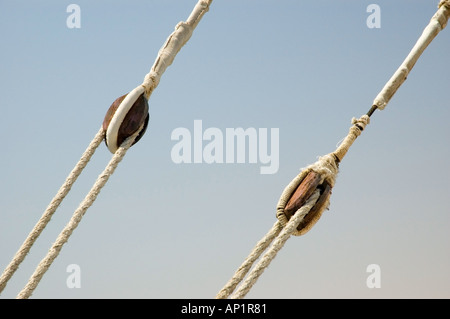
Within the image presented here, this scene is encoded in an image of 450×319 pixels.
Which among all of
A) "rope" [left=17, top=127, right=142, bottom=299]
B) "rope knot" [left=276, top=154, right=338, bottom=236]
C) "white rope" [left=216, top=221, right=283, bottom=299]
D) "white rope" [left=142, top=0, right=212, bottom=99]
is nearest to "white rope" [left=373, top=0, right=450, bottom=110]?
"rope knot" [left=276, top=154, right=338, bottom=236]

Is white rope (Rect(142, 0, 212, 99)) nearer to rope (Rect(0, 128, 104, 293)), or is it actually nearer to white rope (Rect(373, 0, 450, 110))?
rope (Rect(0, 128, 104, 293))

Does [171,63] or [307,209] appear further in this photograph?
[171,63]

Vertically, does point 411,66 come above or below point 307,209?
above

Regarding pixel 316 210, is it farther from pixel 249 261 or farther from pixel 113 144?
pixel 113 144

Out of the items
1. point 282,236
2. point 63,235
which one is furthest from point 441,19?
point 63,235

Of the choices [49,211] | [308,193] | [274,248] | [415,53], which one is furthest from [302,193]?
[49,211]

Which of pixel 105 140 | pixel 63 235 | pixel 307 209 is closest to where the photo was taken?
pixel 307 209
